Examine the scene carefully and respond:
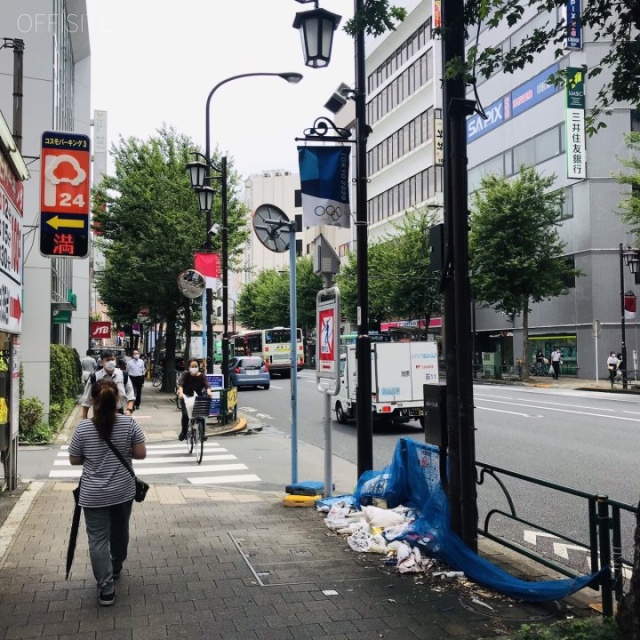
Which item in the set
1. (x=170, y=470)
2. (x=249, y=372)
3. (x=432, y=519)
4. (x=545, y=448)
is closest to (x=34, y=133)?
(x=170, y=470)

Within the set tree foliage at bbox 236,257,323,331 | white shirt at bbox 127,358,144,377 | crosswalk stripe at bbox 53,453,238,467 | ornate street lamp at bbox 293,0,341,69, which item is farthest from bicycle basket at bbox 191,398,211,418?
tree foliage at bbox 236,257,323,331

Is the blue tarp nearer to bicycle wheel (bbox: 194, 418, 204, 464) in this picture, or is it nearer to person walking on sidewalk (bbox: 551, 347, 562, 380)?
bicycle wheel (bbox: 194, 418, 204, 464)

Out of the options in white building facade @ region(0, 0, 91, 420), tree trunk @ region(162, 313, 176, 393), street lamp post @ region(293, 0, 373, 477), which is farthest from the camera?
tree trunk @ region(162, 313, 176, 393)

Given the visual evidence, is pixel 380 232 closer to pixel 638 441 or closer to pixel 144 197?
pixel 144 197

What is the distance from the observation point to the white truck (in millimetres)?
17141

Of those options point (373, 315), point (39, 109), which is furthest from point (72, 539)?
point (373, 315)

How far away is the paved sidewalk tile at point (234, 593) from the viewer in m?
4.58

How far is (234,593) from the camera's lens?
17.3ft

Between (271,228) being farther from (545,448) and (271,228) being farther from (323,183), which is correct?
(545,448)

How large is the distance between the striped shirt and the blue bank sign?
126ft

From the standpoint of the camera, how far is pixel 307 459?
45.9ft

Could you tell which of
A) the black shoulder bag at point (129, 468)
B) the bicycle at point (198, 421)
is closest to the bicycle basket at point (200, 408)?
the bicycle at point (198, 421)

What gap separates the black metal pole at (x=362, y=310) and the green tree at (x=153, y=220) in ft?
58.5

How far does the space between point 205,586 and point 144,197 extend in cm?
2364
